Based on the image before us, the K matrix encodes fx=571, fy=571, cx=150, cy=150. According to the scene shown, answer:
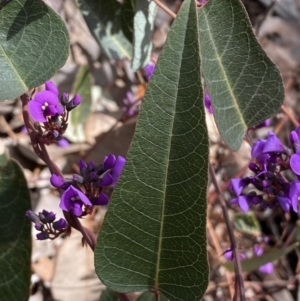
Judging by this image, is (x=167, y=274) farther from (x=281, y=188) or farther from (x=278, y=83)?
(x=278, y=83)

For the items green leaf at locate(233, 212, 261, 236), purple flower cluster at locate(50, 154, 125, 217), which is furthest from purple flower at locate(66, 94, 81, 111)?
green leaf at locate(233, 212, 261, 236)

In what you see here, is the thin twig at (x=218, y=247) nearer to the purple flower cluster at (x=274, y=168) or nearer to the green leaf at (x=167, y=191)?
the purple flower cluster at (x=274, y=168)

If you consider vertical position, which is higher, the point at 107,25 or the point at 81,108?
the point at 107,25

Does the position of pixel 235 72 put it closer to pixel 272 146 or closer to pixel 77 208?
pixel 272 146

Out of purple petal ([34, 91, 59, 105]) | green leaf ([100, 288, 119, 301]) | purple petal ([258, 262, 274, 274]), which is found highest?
purple petal ([34, 91, 59, 105])

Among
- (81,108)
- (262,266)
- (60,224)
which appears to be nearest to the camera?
(60,224)

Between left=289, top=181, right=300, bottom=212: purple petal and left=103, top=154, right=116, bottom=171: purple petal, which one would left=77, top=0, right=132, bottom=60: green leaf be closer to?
left=103, top=154, right=116, bottom=171: purple petal

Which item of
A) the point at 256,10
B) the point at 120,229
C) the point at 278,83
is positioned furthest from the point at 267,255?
the point at 256,10

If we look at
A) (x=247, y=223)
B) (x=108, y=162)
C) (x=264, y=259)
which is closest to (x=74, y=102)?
(x=108, y=162)
